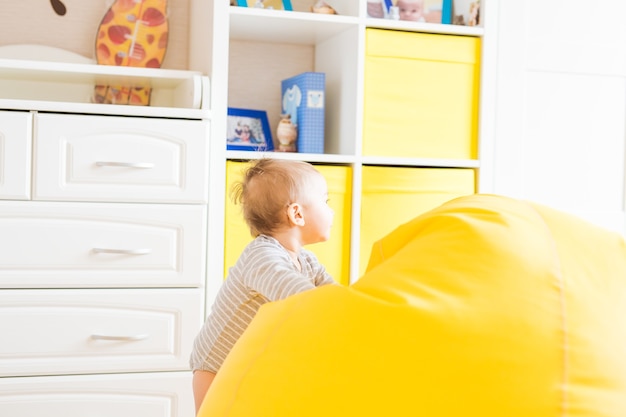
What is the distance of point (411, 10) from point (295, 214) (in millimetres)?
1249

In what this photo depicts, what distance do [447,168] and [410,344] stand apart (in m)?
1.61

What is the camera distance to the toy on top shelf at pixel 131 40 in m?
2.52

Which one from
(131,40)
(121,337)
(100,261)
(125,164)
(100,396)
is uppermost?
(131,40)

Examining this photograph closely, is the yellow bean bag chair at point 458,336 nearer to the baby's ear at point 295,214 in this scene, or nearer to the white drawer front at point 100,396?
the baby's ear at point 295,214

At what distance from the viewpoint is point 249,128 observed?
2.56 metres

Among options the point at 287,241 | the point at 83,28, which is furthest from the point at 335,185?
the point at 83,28

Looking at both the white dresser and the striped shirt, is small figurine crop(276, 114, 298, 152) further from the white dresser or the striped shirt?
the striped shirt

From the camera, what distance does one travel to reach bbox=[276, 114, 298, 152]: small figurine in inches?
95.5

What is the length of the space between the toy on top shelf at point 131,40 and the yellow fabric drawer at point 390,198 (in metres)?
0.78

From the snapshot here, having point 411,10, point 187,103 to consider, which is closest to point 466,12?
point 411,10

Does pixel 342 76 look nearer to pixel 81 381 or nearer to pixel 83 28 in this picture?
pixel 83 28

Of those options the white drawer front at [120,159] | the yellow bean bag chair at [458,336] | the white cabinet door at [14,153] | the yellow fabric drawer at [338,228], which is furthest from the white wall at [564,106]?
the yellow bean bag chair at [458,336]

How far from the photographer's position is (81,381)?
2.04 m

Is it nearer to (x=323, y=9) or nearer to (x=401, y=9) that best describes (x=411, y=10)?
(x=401, y=9)
